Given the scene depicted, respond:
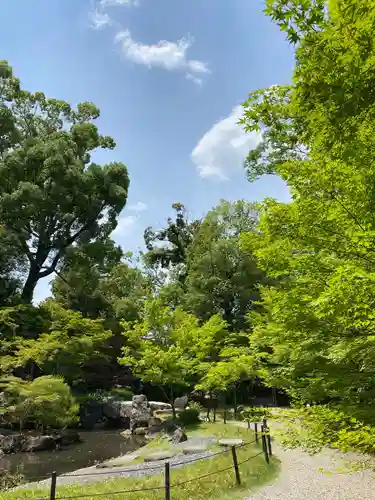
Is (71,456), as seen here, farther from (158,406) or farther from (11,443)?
(158,406)

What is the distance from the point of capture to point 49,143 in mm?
27922

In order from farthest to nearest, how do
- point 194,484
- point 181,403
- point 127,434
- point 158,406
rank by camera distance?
point 158,406 < point 181,403 < point 127,434 < point 194,484

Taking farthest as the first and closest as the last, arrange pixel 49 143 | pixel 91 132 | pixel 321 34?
pixel 91 132 → pixel 49 143 → pixel 321 34

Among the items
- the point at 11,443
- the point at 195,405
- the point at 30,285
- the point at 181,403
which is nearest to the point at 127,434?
the point at 181,403

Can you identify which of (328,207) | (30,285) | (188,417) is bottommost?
(188,417)

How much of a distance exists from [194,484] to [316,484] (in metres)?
2.95

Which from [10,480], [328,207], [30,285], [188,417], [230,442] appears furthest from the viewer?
[30,285]

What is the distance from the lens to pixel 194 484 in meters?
8.96

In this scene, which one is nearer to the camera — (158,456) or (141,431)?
(158,456)

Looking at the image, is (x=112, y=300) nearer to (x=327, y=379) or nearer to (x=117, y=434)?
(x=117, y=434)

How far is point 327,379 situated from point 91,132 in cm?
3074

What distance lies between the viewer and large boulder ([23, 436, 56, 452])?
54.2 feet

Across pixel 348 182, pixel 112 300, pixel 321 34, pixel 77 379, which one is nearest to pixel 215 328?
pixel 77 379

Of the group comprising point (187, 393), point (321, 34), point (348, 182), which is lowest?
point (187, 393)
